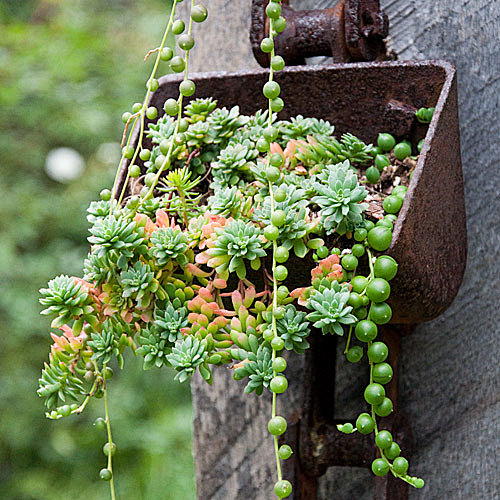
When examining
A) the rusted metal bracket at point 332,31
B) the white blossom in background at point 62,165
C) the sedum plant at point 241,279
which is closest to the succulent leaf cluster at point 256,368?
the sedum plant at point 241,279

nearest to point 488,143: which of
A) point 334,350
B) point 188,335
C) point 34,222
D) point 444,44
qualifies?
point 444,44

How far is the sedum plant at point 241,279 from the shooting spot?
1.62 ft

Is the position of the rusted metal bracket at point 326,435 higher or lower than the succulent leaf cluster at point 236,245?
lower

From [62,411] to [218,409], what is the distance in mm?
305

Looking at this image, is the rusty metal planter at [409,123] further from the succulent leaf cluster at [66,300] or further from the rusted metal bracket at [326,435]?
the succulent leaf cluster at [66,300]

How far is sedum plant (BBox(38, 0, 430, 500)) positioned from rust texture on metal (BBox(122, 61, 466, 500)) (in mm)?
30

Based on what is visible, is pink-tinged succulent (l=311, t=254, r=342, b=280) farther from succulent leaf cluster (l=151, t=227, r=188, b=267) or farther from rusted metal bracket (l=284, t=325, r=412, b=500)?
rusted metal bracket (l=284, t=325, r=412, b=500)

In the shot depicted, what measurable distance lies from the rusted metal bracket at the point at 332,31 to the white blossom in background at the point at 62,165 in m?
1.52

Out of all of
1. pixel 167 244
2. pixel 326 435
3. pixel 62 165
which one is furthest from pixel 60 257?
pixel 167 244

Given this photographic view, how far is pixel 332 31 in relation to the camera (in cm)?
67

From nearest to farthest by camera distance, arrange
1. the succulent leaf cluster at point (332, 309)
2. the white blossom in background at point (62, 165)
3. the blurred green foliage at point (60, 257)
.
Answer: the succulent leaf cluster at point (332, 309), the blurred green foliage at point (60, 257), the white blossom in background at point (62, 165)

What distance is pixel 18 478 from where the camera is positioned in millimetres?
1861

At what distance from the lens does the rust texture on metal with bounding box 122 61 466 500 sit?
1.77 ft

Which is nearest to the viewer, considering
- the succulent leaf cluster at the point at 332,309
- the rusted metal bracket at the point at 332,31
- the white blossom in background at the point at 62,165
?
the succulent leaf cluster at the point at 332,309
